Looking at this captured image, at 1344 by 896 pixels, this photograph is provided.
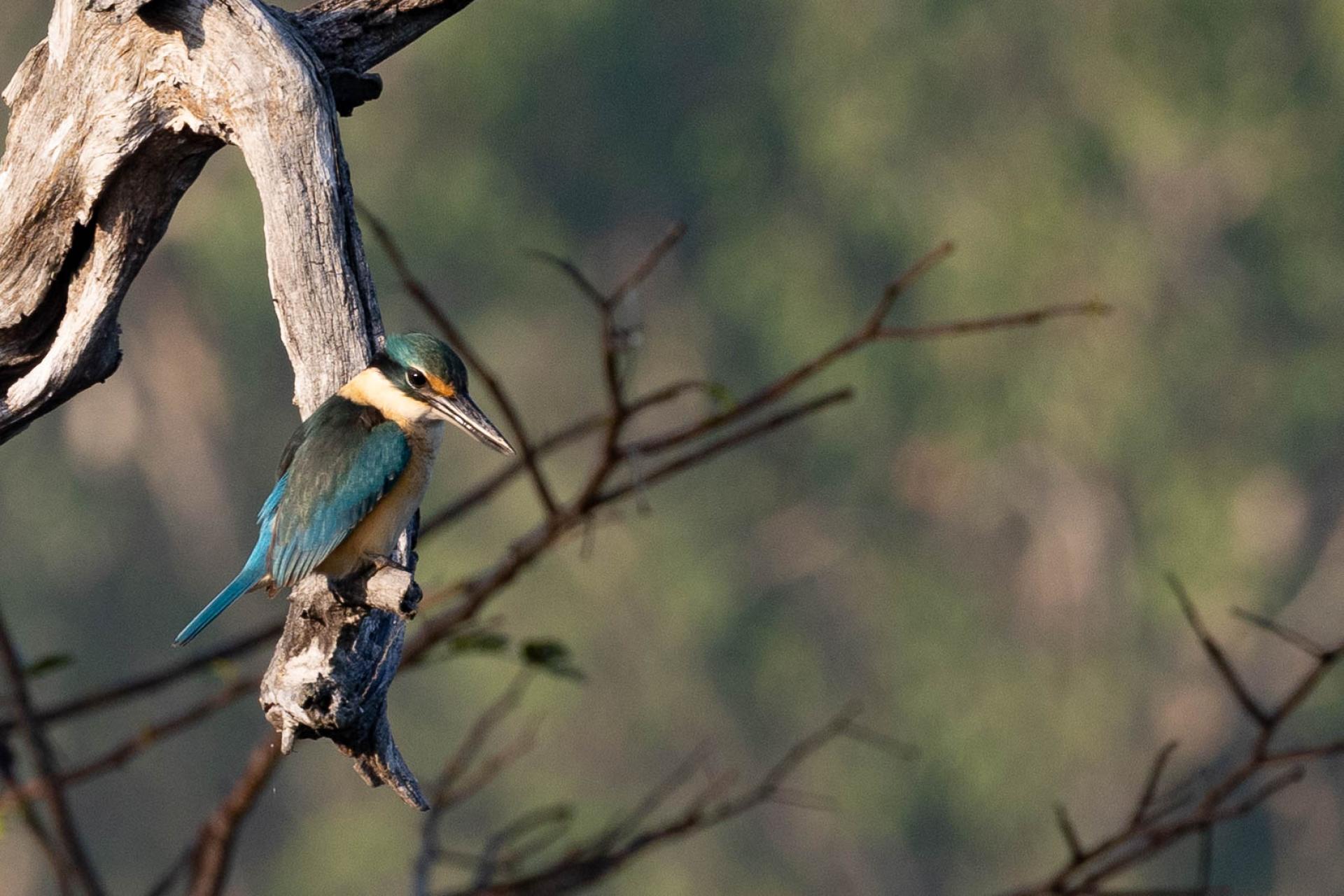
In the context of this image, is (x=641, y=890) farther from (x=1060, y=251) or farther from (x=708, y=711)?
(x=1060, y=251)

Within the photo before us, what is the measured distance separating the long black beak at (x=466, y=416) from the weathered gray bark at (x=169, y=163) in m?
0.39

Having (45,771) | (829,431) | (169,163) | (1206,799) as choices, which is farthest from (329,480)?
(829,431)

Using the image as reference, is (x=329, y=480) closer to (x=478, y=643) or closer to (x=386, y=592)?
(x=478, y=643)

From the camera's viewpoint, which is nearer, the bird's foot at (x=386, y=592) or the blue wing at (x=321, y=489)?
the bird's foot at (x=386, y=592)

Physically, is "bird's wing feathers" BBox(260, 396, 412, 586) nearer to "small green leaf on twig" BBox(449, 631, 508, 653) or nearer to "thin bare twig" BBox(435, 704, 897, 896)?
"small green leaf on twig" BBox(449, 631, 508, 653)

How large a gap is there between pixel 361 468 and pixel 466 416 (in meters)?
0.24

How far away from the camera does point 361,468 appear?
243 centimetres

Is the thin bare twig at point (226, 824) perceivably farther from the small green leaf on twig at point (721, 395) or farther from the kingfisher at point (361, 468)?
the small green leaf on twig at point (721, 395)

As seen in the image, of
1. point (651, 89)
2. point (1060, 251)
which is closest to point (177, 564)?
point (651, 89)

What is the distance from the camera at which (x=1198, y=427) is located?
1884 cm

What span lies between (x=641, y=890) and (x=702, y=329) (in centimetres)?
627

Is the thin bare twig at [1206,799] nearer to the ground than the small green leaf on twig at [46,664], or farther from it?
nearer to the ground

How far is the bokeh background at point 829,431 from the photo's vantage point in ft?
59.6

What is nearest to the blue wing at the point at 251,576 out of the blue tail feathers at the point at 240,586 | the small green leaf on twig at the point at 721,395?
the blue tail feathers at the point at 240,586
